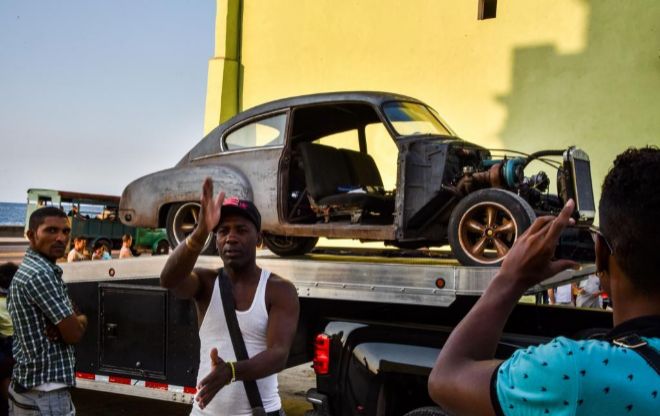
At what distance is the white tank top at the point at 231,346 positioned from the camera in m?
2.80

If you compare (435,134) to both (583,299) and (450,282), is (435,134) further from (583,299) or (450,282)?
(583,299)

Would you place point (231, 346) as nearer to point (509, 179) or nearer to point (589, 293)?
point (509, 179)

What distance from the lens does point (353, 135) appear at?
728 centimetres

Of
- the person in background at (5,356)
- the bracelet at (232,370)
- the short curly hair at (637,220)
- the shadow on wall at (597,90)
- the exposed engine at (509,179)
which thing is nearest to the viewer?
the short curly hair at (637,220)

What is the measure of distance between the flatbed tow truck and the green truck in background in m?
18.4

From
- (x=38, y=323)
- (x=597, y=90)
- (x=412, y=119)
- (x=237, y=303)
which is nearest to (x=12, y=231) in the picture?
(x=597, y=90)

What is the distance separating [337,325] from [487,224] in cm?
136

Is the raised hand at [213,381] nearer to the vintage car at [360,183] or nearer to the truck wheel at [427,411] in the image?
the truck wheel at [427,411]

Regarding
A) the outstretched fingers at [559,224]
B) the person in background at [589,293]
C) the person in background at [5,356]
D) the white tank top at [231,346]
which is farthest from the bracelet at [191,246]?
the person in background at [589,293]

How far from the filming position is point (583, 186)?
5.05m

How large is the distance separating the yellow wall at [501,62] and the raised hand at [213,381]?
8198 mm

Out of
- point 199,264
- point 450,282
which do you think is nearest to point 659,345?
point 450,282

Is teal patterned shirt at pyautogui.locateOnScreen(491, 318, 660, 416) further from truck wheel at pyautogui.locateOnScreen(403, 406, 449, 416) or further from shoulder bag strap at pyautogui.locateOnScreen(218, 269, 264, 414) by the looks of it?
truck wheel at pyautogui.locateOnScreen(403, 406, 449, 416)

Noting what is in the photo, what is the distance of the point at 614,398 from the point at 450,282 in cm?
278
